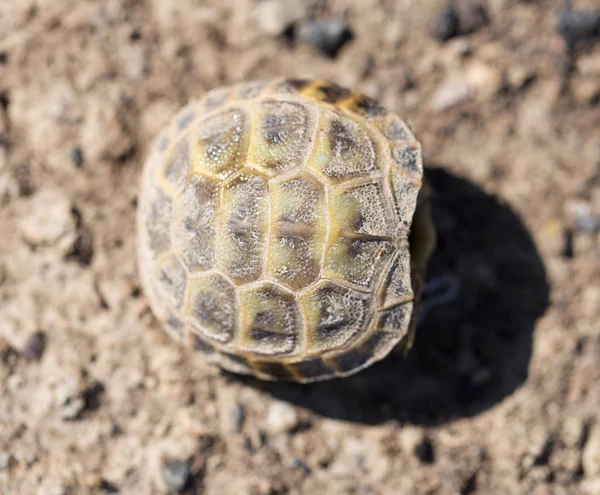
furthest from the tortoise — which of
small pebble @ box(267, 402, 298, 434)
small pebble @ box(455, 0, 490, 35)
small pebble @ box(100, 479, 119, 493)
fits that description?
small pebble @ box(455, 0, 490, 35)

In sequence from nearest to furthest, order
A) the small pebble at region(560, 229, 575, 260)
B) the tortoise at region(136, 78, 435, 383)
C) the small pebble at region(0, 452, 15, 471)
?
the tortoise at region(136, 78, 435, 383)
the small pebble at region(0, 452, 15, 471)
the small pebble at region(560, 229, 575, 260)

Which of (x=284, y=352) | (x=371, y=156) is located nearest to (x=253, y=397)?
(x=284, y=352)

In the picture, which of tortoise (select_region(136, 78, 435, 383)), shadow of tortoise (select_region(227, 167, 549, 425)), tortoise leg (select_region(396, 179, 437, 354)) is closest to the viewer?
tortoise (select_region(136, 78, 435, 383))

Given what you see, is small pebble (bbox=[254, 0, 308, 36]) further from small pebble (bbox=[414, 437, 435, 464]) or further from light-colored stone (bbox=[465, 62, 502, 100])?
small pebble (bbox=[414, 437, 435, 464])

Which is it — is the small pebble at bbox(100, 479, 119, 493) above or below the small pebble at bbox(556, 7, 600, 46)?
below

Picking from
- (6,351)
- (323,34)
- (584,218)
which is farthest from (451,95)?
(6,351)

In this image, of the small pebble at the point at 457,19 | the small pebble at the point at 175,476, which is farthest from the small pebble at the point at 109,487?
the small pebble at the point at 457,19

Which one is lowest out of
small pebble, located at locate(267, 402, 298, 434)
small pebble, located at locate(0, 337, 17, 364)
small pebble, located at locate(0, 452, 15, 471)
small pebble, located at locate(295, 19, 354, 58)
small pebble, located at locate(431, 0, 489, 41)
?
small pebble, located at locate(0, 452, 15, 471)

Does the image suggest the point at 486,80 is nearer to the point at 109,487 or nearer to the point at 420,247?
the point at 420,247
